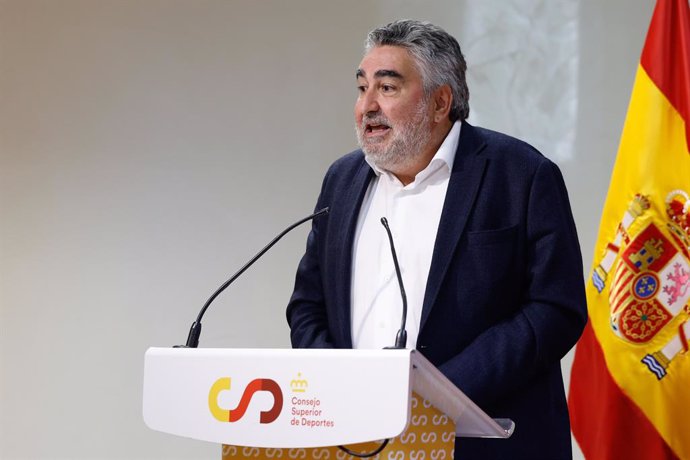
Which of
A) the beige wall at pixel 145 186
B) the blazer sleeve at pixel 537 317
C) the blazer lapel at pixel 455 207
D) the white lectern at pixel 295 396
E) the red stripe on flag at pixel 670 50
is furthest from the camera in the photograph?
the beige wall at pixel 145 186

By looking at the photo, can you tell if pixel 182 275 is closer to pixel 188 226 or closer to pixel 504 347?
pixel 188 226

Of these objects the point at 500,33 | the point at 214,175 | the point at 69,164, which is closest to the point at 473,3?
Result: the point at 500,33

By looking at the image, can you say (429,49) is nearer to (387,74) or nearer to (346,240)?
(387,74)

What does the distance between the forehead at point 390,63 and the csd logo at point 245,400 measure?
1.11 meters

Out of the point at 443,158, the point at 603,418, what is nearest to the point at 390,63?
the point at 443,158

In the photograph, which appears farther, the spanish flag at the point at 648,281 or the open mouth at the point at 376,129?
the spanish flag at the point at 648,281

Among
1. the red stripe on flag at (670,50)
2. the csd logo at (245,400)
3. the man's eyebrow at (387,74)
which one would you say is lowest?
the csd logo at (245,400)

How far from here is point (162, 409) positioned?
5.01ft

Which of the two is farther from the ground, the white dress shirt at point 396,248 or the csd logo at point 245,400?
the white dress shirt at point 396,248

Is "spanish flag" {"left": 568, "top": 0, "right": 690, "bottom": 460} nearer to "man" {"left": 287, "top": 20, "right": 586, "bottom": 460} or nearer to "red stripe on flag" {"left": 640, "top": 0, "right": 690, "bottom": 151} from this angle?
"red stripe on flag" {"left": 640, "top": 0, "right": 690, "bottom": 151}

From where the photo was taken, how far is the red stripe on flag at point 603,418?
9.27ft

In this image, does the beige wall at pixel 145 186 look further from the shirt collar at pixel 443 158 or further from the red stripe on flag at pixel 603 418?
the shirt collar at pixel 443 158

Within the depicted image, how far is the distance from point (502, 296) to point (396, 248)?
0.92 feet

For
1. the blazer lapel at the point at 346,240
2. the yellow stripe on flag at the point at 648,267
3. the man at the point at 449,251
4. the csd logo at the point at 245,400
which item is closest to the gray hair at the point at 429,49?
the man at the point at 449,251
